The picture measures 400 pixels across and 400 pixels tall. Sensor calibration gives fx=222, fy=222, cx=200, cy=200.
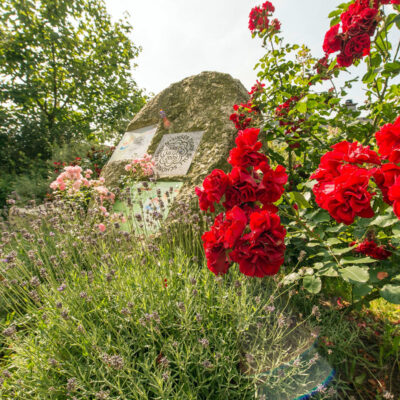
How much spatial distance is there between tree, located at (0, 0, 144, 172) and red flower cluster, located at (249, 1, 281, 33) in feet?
29.9

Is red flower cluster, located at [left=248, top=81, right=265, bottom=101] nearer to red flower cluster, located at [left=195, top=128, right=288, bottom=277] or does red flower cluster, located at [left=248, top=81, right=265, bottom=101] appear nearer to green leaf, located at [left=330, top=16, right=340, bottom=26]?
green leaf, located at [left=330, top=16, right=340, bottom=26]

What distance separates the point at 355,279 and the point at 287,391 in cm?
89

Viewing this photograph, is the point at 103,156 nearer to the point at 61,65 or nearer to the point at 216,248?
the point at 61,65

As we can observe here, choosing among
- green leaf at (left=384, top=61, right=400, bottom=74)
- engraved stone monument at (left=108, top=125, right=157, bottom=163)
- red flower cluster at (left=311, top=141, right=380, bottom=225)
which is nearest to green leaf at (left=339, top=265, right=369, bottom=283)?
red flower cluster at (left=311, top=141, right=380, bottom=225)

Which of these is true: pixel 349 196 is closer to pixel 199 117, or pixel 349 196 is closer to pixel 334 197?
pixel 334 197

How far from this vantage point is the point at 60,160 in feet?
25.5

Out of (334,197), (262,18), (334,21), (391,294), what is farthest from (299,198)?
(262,18)

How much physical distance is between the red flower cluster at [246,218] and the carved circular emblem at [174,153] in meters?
2.44

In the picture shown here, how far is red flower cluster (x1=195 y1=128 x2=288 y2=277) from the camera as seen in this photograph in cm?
92

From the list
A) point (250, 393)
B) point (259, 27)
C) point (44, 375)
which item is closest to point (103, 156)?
point (259, 27)

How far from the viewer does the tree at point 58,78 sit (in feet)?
26.8

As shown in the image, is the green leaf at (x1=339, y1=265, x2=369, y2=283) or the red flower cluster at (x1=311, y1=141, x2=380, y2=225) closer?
the red flower cluster at (x1=311, y1=141, x2=380, y2=225)

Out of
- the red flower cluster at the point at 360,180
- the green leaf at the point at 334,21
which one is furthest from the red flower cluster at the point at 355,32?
the red flower cluster at the point at 360,180

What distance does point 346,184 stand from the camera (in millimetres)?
Result: 804
